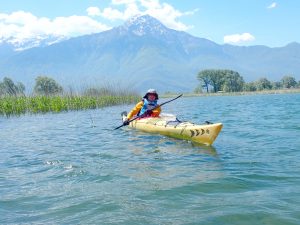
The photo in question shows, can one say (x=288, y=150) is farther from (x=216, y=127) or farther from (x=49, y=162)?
(x=49, y=162)

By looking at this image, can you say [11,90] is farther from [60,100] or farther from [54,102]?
[60,100]

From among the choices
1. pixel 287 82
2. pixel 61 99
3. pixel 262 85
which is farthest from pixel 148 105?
pixel 287 82

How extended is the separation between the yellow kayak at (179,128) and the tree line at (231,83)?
77.0m

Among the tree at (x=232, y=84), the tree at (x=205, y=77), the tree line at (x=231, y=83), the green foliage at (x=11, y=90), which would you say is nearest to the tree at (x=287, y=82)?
the tree line at (x=231, y=83)

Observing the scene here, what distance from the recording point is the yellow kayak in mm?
9266

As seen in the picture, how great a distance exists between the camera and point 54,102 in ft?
79.0

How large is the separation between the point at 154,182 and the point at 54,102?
18882mm

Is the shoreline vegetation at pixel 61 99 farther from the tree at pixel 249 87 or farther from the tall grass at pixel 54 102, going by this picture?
the tree at pixel 249 87

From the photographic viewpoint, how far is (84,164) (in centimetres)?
794

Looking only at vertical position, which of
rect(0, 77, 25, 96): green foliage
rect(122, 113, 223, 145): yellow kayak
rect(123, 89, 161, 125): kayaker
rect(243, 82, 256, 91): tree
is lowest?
rect(122, 113, 223, 145): yellow kayak

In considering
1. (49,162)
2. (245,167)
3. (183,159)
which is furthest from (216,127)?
(49,162)

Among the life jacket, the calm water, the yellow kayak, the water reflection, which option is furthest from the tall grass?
the water reflection

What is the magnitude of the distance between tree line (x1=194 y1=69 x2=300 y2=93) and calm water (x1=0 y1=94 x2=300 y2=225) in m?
79.1

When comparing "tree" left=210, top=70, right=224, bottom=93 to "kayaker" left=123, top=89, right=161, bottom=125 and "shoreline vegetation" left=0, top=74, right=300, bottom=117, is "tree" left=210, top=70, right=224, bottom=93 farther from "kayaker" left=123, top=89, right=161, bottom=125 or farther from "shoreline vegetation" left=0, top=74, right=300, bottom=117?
"kayaker" left=123, top=89, right=161, bottom=125
